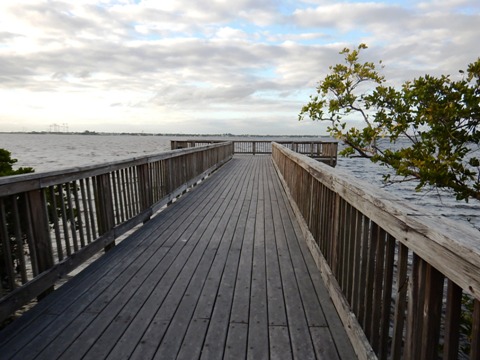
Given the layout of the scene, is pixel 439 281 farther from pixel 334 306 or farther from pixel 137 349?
pixel 137 349

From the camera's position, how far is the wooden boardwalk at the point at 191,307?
227 centimetres

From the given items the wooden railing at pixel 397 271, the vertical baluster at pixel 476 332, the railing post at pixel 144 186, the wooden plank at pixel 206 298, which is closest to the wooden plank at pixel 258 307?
the wooden plank at pixel 206 298

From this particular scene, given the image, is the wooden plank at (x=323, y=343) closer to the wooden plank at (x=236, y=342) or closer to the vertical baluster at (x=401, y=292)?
the wooden plank at (x=236, y=342)

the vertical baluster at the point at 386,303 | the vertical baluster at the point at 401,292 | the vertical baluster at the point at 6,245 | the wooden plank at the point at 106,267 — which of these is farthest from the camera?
the wooden plank at the point at 106,267

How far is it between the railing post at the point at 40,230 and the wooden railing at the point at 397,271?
254 centimetres

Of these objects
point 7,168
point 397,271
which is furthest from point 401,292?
point 7,168

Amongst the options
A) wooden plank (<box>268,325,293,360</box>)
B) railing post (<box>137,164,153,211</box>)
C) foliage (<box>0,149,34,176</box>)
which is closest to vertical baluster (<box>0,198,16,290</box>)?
wooden plank (<box>268,325,293,360</box>)

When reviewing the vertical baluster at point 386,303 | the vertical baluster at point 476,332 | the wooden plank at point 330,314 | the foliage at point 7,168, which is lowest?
the wooden plank at point 330,314

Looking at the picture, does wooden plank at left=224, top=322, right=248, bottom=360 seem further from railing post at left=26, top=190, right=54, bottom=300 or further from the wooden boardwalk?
railing post at left=26, top=190, right=54, bottom=300

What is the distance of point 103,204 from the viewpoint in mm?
4113

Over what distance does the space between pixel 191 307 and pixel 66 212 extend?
2.74 metres

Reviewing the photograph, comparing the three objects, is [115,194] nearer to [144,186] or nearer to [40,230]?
[144,186]

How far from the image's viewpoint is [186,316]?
2660mm

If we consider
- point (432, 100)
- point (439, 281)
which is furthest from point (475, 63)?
point (439, 281)
